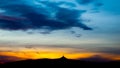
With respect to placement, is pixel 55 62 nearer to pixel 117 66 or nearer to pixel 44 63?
pixel 44 63

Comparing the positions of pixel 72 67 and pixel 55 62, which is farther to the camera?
pixel 55 62

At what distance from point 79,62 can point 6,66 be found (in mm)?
36122

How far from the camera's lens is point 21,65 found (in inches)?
3693

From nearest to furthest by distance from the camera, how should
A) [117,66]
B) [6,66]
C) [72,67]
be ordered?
[117,66]
[72,67]
[6,66]

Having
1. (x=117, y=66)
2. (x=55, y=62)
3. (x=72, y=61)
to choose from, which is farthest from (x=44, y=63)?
(x=117, y=66)

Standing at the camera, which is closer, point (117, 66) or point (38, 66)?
point (117, 66)

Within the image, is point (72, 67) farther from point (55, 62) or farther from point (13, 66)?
point (13, 66)

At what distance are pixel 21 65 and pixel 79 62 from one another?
1135 inches

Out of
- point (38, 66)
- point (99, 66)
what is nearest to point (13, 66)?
point (38, 66)

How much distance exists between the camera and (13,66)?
94.8 meters

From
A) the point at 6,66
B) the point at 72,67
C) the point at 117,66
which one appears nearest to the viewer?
the point at 117,66

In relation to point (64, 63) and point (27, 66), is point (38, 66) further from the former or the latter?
point (64, 63)

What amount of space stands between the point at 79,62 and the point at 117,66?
21.6 m

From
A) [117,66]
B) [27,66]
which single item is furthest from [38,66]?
[117,66]
